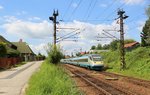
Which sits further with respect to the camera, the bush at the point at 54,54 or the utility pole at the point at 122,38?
the utility pole at the point at 122,38

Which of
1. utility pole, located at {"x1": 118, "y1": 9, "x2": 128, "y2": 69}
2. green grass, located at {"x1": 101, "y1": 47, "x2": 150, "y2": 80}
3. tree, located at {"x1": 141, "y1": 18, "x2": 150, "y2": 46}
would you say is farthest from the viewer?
tree, located at {"x1": 141, "y1": 18, "x2": 150, "y2": 46}

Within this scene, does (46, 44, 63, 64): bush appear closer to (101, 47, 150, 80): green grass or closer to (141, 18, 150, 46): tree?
(101, 47, 150, 80): green grass

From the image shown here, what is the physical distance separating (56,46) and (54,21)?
13.0 feet

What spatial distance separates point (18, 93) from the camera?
64.8ft

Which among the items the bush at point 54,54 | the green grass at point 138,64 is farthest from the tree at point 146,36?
the bush at point 54,54

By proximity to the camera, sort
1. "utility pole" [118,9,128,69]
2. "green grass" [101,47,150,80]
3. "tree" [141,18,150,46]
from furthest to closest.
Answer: "tree" [141,18,150,46], "utility pole" [118,9,128,69], "green grass" [101,47,150,80]

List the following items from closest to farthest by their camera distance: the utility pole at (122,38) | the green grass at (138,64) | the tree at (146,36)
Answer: the green grass at (138,64) < the utility pole at (122,38) < the tree at (146,36)

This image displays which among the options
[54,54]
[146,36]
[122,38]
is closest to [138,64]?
[122,38]

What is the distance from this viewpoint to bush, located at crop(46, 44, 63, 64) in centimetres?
4352

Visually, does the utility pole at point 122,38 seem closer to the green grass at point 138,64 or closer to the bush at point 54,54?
the green grass at point 138,64

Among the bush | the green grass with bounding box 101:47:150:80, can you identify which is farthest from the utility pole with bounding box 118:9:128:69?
the bush

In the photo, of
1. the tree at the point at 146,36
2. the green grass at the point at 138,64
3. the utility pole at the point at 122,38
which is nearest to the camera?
the green grass at the point at 138,64

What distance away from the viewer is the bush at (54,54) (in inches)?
1713

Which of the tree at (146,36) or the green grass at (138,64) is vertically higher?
the tree at (146,36)
